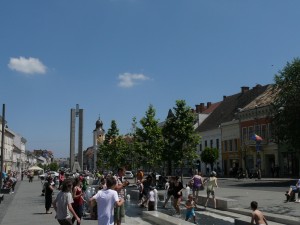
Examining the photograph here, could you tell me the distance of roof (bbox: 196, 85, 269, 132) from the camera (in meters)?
64.9

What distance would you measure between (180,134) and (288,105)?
9529 millimetres

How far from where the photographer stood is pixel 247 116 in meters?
58.3

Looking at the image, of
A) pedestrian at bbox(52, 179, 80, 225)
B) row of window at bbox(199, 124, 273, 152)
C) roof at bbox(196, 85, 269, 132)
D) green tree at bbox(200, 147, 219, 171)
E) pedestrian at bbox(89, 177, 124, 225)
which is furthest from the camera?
roof at bbox(196, 85, 269, 132)

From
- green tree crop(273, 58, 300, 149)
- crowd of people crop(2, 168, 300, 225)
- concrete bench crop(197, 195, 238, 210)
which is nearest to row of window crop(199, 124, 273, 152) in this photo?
green tree crop(273, 58, 300, 149)

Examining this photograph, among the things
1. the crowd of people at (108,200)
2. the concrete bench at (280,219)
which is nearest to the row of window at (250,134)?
the crowd of people at (108,200)

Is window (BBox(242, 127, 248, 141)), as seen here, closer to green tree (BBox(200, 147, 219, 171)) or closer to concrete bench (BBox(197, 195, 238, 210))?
green tree (BBox(200, 147, 219, 171))

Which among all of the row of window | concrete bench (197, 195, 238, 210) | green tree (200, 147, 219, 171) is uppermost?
the row of window

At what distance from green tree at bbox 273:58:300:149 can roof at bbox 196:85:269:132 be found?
25552 mm

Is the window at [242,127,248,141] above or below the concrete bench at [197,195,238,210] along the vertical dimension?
above

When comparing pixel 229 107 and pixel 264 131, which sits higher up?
pixel 229 107

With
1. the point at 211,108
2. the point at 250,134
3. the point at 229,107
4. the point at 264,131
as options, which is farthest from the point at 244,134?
the point at 211,108

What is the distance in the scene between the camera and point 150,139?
38875 mm

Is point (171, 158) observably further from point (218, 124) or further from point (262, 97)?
point (218, 124)

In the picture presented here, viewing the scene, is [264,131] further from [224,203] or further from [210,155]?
[224,203]
